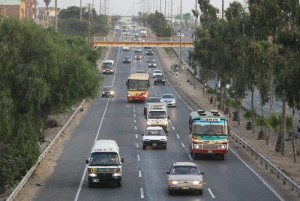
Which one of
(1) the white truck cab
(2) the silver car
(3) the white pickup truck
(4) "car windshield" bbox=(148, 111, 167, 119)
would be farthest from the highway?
(4) "car windshield" bbox=(148, 111, 167, 119)

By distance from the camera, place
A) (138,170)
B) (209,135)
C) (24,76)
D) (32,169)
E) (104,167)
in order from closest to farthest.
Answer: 1. (104,167)
2. (32,169)
3. (138,170)
4. (209,135)
5. (24,76)

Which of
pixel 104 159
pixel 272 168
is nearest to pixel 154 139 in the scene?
pixel 272 168

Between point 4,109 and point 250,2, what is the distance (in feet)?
67.0

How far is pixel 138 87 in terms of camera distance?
298 feet

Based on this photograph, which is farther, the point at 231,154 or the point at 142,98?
the point at 142,98

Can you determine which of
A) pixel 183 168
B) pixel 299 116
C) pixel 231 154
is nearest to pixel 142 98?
pixel 299 116

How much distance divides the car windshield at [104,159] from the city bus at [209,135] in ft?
32.3

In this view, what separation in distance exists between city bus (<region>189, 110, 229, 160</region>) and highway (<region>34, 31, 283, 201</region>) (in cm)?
80

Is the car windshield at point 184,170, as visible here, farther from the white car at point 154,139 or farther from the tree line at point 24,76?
the white car at point 154,139

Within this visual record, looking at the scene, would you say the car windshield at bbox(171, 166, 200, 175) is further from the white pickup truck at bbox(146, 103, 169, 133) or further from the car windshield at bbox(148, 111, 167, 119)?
the car windshield at bbox(148, 111, 167, 119)

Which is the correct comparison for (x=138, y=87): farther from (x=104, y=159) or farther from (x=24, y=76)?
(x=104, y=159)

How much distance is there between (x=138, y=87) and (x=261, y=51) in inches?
1526

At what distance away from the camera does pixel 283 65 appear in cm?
4466

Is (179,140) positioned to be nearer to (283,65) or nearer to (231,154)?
(231,154)
